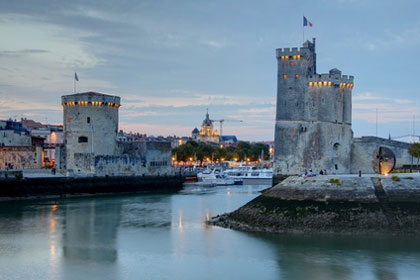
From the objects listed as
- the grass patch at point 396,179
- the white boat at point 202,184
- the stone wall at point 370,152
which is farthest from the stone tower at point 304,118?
the grass patch at point 396,179

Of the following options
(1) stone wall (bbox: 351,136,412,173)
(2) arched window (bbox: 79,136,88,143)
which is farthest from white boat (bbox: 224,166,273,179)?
(2) arched window (bbox: 79,136,88,143)

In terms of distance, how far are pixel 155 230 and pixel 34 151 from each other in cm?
2922

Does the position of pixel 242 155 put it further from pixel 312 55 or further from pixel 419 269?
pixel 419 269

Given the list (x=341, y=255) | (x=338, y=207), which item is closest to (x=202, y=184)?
(x=338, y=207)

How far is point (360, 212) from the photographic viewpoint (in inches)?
939

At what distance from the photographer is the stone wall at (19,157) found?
2050 inches

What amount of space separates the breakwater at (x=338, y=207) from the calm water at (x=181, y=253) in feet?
2.20

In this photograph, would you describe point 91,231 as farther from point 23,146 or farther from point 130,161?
point 23,146

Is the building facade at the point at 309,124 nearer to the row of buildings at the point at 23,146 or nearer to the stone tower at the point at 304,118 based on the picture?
the stone tower at the point at 304,118

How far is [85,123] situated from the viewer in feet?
166

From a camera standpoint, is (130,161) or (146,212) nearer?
(146,212)

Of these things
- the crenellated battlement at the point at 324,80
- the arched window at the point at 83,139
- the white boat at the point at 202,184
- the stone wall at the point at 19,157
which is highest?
the crenellated battlement at the point at 324,80

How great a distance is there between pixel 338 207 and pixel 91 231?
11.1 m

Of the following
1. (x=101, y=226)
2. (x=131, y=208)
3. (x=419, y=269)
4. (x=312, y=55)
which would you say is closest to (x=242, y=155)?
(x=312, y=55)
